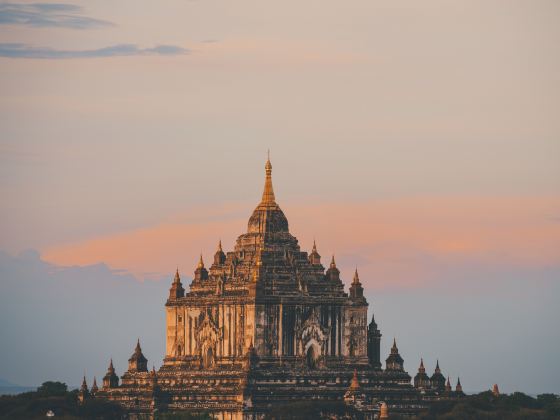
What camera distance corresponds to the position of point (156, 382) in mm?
155125

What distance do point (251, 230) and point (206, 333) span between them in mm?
7792

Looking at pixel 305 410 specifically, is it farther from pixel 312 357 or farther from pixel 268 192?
pixel 268 192

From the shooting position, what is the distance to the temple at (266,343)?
5989 inches

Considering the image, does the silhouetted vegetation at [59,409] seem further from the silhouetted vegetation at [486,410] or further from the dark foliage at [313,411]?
the silhouetted vegetation at [486,410]

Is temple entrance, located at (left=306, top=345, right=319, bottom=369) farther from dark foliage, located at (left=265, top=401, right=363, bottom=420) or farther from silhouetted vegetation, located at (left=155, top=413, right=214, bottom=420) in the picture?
silhouetted vegetation, located at (left=155, top=413, right=214, bottom=420)

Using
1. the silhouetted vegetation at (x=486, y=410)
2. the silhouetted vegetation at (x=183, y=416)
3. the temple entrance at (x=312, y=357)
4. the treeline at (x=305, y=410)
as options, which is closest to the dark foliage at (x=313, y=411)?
the treeline at (x=305, y=410)

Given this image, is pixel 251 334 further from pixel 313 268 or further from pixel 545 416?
pixel 545 416

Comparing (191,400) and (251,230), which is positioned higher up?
(251,230)

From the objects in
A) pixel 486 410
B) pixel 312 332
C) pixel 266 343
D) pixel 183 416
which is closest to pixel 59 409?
pixel 183 416

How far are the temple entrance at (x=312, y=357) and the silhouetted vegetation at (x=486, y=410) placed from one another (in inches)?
321

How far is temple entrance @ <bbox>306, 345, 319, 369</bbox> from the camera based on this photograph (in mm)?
153875

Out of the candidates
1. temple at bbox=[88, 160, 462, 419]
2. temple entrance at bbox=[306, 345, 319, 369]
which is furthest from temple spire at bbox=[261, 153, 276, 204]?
temple entrance at bbox=[306, 345, 319, 369]

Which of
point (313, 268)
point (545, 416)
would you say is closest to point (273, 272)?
point (313, 268)

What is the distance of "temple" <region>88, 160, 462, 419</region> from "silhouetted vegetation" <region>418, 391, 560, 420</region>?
9.35 feet
